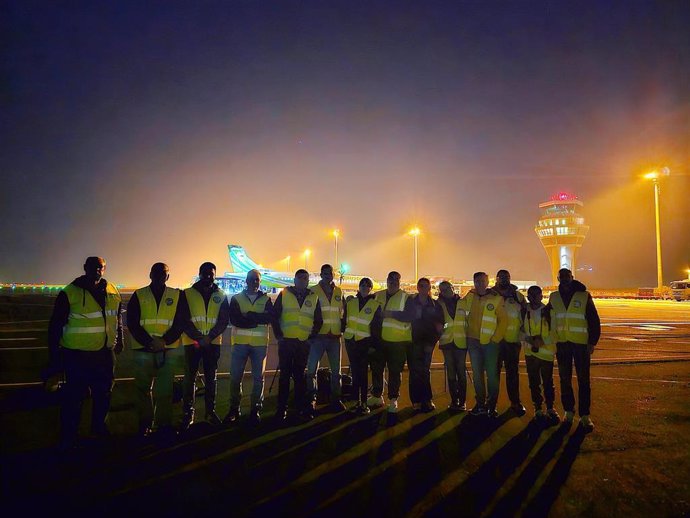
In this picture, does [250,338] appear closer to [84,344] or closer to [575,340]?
[84,344]

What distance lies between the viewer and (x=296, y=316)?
6.05 meters

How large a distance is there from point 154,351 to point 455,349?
430cm

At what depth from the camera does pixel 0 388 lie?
290 inches

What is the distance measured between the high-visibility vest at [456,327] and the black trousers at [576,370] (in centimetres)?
131

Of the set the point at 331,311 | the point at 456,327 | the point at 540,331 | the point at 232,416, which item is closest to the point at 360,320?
the point at 331,311

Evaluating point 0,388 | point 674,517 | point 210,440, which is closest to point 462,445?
point 674,517

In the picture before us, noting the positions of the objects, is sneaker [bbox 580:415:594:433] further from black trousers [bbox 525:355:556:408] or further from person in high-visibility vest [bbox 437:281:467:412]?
person in high-visibility vest [bbox 437:281:467:412]

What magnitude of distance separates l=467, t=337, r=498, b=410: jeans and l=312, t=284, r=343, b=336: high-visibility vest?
2034mm

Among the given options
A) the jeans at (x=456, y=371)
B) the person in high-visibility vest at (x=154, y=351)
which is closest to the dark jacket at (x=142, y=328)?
the person in high-visibility vest at (x=154, y=351)

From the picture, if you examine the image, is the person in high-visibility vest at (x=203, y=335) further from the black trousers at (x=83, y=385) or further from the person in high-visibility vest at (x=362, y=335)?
the person in high-visibility vest at (x=362, y=335)

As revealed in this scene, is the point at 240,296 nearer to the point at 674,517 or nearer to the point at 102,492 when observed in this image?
the point at 102,492

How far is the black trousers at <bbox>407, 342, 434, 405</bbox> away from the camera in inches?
248

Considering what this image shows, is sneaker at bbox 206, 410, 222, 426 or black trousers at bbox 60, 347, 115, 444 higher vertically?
black trousers at bbox 60, 347, 115, 444

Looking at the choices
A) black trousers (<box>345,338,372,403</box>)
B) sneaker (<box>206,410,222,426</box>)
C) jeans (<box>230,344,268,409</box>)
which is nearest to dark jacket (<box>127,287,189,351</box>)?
jeans (<box>230,344,268,409</box>)
